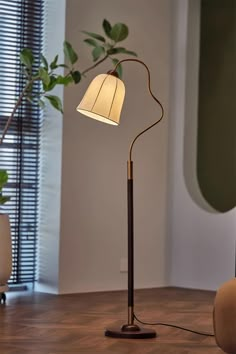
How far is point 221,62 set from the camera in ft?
22.5

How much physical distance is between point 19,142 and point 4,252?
1.10m

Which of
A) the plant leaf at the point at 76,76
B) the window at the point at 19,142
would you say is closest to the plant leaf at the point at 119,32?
the plant leaf at the point at 76,76

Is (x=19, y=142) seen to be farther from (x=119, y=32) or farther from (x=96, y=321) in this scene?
(x=96, y=321)

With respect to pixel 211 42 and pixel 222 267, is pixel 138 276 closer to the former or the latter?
pixel 222 267

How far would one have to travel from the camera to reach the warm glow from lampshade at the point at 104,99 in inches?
158

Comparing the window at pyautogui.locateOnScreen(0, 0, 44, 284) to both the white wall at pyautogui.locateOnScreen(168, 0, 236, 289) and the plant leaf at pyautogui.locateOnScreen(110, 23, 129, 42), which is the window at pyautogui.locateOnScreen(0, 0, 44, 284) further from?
the white wall at pyautogui.locateOnScreen(168, 0, 236, 289)

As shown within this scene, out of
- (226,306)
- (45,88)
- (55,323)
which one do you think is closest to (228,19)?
(45,88)

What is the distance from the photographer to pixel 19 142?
6211 millimetres

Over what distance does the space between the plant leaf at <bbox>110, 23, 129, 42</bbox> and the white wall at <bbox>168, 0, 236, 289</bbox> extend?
1.16 m

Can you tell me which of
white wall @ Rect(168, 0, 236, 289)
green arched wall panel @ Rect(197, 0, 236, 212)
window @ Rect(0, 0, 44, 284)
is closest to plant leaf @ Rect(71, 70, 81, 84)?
window @ Rect(0, 0, 44, 284)

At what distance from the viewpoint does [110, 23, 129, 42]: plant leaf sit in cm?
571

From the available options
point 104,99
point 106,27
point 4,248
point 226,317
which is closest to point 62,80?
point 106,27

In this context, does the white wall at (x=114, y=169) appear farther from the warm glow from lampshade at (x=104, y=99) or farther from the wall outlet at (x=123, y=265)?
the warm glow from lampshade at (x=104, y=99)

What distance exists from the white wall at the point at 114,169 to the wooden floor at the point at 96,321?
0.89 feet
